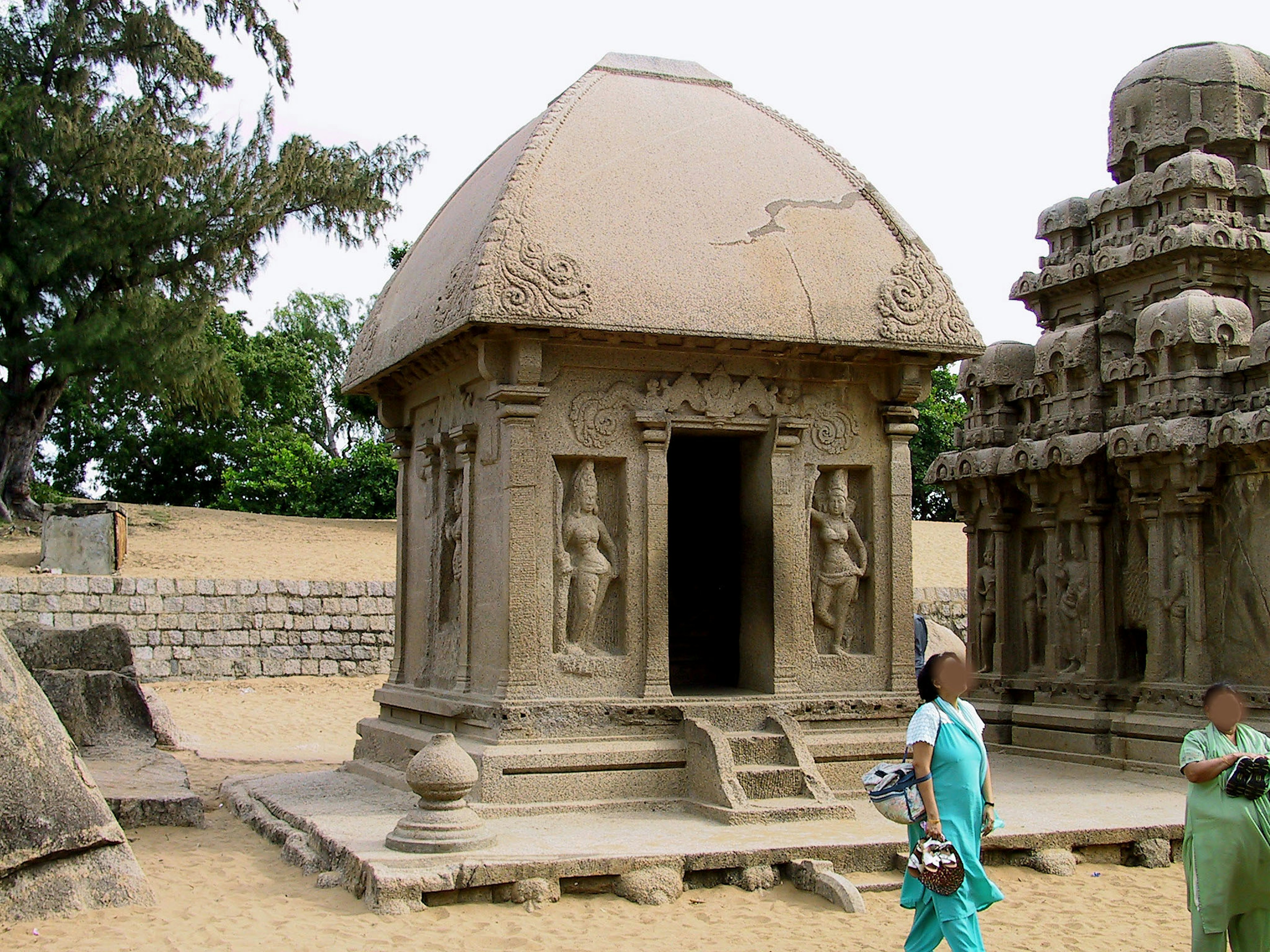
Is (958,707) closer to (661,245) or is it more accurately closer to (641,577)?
(641,577)

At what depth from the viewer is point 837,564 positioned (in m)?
9.04

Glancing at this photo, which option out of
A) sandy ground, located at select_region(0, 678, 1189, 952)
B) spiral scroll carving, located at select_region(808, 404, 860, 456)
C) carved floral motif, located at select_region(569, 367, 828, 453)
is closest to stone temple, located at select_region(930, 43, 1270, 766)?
spiral scroll carving, located at select_region(808, 404, 860, 456)

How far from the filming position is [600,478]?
865 cm

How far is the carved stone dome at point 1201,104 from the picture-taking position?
1248 cm

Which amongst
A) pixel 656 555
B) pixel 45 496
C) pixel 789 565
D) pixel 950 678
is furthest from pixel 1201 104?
pixel 45 496

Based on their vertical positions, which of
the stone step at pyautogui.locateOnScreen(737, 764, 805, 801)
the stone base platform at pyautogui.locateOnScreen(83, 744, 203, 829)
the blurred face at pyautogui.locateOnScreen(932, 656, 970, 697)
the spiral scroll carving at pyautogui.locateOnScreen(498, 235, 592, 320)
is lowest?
the stone base platform at pyautogui.locateOnScreen(83, 744, 203, 829)

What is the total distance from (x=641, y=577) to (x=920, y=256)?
3062mm

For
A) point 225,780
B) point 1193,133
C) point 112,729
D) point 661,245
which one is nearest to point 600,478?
point 661,245

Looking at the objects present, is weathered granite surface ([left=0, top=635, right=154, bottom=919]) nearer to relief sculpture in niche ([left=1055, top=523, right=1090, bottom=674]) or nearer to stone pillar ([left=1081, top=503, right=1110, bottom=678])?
stone pillar ([left=1081, top=503, right=1110, bottom=678])

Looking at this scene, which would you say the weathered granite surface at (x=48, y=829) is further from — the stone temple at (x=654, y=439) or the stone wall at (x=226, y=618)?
the stone wall at (x=226, y=618)

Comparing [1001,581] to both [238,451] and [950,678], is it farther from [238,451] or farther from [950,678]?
[238,451]

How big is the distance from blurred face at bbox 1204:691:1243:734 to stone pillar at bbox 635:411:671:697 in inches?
147

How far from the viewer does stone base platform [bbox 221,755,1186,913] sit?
6480 mm

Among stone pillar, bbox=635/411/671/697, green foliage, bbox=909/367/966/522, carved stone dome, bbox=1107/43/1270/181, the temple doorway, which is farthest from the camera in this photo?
green foliage, bbox=909/367/966/522
